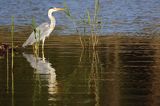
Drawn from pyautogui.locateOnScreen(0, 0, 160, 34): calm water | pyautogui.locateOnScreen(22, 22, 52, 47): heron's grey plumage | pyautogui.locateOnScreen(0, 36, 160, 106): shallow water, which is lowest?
pyautogui.locateOnScreen(0, 36, 160, 106): shallow water

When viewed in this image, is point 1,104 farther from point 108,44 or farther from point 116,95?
point 108,44

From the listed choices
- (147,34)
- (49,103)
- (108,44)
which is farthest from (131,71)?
(147,34)

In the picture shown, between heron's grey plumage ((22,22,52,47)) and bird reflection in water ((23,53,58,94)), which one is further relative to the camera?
heron's grey plumage ((22,22,52,47))

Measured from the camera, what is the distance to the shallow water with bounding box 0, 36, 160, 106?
10058mm

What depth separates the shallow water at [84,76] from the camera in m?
10.1

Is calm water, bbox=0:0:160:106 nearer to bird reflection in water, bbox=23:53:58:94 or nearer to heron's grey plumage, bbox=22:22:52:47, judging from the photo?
bird reflection in water, bbox=23:53:58:94

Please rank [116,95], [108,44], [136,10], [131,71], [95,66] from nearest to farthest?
[116,95] < [131,71] < [95,66] < [108,44] < [136,10]

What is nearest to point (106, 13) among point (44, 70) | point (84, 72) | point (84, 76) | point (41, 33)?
point (41, 33)

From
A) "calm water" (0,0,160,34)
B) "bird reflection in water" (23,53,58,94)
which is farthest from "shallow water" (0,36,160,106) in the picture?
"calm water" (0,0,160,34)

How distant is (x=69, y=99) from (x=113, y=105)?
84 cm

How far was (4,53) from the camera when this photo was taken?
16172 mm

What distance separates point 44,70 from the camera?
530 inches

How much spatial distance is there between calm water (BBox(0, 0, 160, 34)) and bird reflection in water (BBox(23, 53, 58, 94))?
261 inches

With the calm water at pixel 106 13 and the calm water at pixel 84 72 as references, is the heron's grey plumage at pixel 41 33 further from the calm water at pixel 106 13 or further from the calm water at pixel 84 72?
the calm water at pixel 106 13
